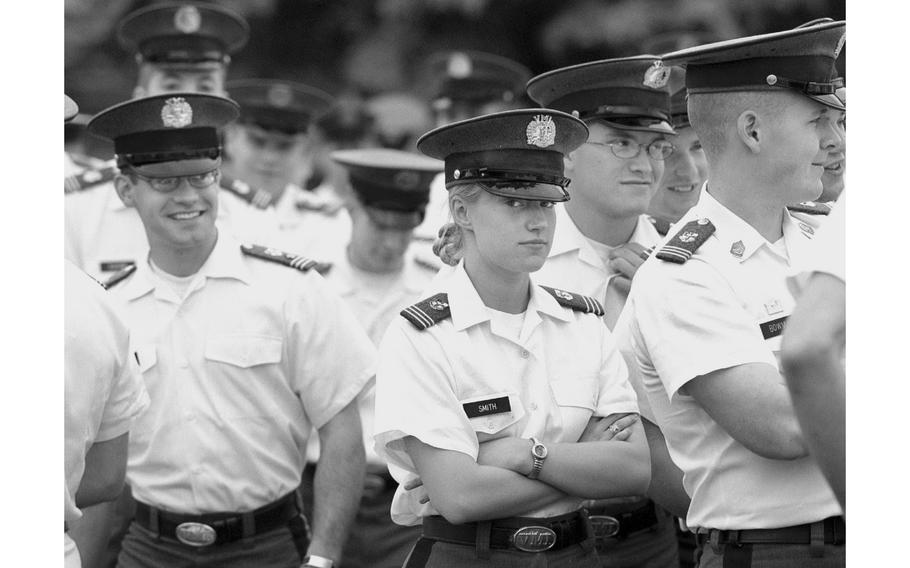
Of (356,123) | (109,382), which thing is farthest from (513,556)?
(356,123)

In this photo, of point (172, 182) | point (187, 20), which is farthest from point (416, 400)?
point (187, 20)

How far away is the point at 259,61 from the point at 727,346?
8375 mm

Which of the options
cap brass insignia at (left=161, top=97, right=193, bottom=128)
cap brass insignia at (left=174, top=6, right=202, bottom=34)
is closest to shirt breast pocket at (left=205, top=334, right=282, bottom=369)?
cap brass insignia at (left=161, top=97, right=193, bottom=128)

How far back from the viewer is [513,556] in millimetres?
3432

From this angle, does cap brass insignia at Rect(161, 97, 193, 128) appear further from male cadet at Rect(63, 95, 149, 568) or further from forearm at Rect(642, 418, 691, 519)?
forearm at Rect(642, 418, 691, 519)

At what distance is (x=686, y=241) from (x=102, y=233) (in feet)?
10.4

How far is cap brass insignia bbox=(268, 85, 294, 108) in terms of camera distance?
748cm

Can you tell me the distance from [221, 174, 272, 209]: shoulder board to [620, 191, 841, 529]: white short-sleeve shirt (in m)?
3.19

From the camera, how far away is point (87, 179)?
5922 millimetres

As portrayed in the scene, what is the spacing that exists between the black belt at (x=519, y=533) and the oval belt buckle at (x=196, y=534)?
3.68 ft

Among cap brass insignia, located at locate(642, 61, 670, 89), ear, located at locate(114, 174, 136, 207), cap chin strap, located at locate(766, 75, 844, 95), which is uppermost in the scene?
cap brass insignia, located at locate(642, 61, 670, 89)

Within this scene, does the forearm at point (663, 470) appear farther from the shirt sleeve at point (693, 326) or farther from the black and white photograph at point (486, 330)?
the shirt sleeve at point (693, 326)

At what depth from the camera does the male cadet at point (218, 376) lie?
439 centimetres

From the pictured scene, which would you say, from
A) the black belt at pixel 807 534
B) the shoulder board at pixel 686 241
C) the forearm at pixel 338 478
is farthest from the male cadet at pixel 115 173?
the black belt at pixel 807 534
